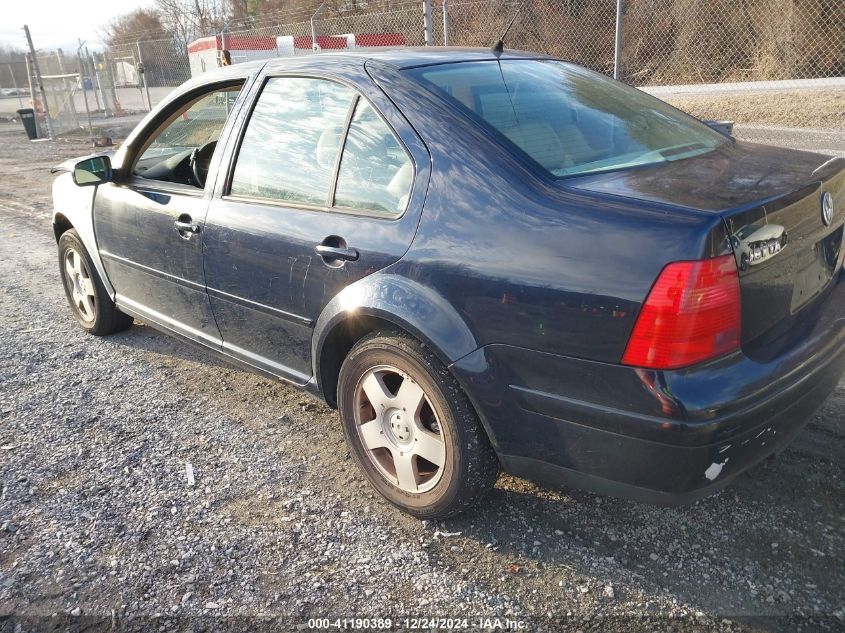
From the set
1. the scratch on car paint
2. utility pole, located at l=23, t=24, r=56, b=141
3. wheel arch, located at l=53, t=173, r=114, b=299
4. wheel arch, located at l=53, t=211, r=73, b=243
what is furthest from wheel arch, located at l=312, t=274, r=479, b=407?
utility pole, located at l=23, t=24, r=56, b=141

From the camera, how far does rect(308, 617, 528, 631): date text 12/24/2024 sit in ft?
7.27

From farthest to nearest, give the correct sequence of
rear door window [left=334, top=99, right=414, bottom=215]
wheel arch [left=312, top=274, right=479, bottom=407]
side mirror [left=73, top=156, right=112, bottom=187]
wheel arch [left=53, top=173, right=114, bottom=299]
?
wheel arch [left=53, top=173, right=114, bottom=299]
side mirror [left=73, top=156, right=112, bottom=187]
rear door window [left=334, top=99, right=414, bottom=215]
wheel arch [left=312, top=274, right=479, bottom=407]

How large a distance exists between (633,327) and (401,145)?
1.13 meters

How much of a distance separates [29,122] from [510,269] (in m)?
22.5

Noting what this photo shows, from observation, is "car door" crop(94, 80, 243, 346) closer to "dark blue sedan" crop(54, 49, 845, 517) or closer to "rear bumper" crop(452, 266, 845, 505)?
"dark blue sedan" crop(54, 49, 845, 517)

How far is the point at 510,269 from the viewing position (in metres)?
2.19

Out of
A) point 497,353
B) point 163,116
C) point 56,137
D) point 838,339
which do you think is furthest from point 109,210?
point 56,137

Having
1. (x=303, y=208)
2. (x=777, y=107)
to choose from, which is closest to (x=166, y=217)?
(x=303, y=208)

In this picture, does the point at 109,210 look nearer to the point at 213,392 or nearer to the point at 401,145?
the point at 213,392

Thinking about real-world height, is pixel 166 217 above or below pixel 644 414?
above

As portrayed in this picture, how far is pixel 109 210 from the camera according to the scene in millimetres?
4039

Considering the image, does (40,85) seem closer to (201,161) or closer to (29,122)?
(29,122)

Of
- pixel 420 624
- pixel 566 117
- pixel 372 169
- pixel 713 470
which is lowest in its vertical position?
pixel 420 624

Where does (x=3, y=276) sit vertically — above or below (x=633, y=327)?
below
